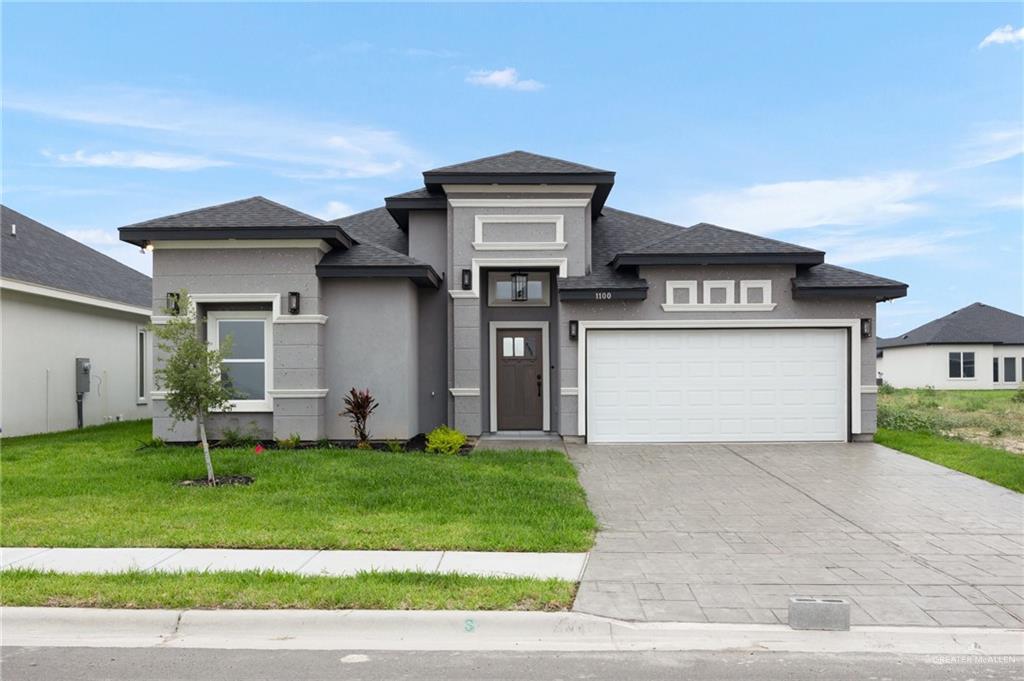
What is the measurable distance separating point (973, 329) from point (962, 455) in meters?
33.5

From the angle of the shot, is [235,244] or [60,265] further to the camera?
[60,265]

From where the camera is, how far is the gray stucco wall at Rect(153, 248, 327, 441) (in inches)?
527

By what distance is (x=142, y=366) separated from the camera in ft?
70.1

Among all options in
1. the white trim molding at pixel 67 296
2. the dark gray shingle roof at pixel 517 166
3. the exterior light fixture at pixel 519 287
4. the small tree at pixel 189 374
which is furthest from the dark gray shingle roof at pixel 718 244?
the white trim molding at pixel 67 296

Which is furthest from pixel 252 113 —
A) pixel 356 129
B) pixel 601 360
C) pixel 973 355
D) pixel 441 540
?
pixel 973 355

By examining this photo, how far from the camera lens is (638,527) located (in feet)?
25.8

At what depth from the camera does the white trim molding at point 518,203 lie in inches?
590

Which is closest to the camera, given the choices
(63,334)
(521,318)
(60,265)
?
(521,318)

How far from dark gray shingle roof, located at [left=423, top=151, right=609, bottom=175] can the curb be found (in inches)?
429

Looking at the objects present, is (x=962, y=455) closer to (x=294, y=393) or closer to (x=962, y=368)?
(x=294, y=393)

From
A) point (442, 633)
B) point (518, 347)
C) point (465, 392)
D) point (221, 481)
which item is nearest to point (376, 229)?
point (518, 347)

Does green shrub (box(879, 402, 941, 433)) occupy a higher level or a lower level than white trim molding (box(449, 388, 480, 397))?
lower

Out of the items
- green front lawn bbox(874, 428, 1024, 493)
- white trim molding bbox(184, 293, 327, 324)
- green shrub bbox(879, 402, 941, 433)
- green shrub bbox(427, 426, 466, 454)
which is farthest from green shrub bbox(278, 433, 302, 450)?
green shrub bbox(879, 402, 941, 433)

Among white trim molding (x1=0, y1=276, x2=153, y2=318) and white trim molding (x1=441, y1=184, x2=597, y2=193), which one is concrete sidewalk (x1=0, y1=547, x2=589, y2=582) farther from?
white trim molding (x1=0, y1=276, x2=153, y2=318)
